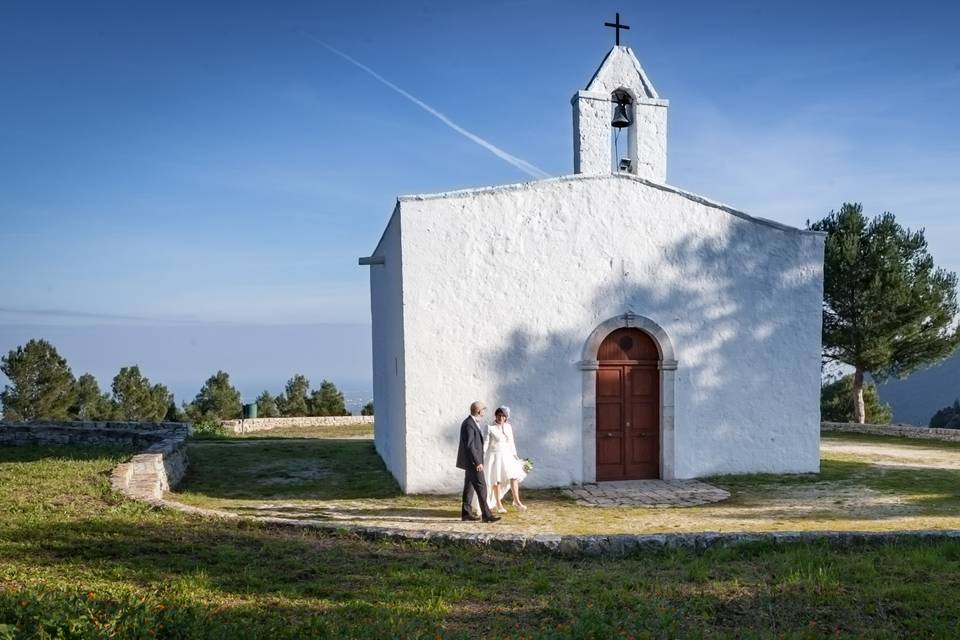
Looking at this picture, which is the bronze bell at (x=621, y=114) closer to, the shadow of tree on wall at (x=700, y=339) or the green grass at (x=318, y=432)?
the shadow of tree on wall at (x=700, y=339)

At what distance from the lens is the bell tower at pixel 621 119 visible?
40.0 feet

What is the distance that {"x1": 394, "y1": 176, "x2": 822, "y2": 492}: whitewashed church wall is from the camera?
1097 cm

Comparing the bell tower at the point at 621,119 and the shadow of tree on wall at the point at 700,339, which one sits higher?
the bell tower at the point at 621,119

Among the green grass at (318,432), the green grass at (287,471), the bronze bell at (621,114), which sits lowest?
the green grass at (318,432)

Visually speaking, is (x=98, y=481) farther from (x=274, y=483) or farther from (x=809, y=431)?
(x=809, y=431)

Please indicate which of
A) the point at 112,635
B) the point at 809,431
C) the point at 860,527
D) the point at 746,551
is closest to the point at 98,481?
the point at 112,635

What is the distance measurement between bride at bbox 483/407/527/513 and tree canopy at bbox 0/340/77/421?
2455 cm

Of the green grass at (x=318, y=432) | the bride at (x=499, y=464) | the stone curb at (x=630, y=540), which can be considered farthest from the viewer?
the green grass at (x=318, y=432)

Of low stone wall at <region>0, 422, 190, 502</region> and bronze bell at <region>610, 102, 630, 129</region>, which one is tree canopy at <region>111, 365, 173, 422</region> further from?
bronze bell at <region>610, 102, 630, 129</region>

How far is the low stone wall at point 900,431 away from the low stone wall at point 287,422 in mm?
15457

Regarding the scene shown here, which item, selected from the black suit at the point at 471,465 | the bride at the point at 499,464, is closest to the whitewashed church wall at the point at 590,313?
the bride at the point at 499,464

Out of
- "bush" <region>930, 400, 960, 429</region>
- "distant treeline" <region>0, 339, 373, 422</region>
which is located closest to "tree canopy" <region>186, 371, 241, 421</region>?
"distant treeline" <region>0, 339, 373, 422</region>

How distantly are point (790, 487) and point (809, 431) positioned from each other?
5.21ft

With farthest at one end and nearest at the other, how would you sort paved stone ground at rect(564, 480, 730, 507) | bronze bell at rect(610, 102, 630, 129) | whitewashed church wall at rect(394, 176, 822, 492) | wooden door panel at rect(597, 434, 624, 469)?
bronze bell at rect(610, 102, 630, 129) → wooden door panel at rect(597, 434, 624, 469) → whitewashed church wall at rect(394, 176, 822, 492) → paved stone ground at rect(564, 480, 730, 507)
